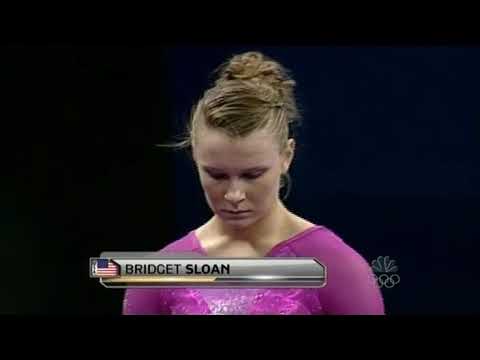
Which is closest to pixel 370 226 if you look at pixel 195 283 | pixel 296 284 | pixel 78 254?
pixel 296 284

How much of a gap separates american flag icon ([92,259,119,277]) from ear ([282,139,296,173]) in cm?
55

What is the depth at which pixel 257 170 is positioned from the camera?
1887 mm

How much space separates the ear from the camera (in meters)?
1.93

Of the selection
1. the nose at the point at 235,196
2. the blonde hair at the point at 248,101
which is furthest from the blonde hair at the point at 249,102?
the nose at the point at 235,196

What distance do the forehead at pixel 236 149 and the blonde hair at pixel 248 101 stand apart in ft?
0.06

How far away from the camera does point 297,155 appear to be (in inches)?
76.9

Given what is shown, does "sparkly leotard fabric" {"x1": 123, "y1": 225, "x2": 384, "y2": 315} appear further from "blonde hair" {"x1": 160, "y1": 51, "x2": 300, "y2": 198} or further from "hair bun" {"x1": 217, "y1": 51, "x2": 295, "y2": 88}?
"hair bun" {"x1": 217, "y1": 51, "x2": 295, "y2": 88}

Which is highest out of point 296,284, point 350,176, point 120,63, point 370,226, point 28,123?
point 120,63

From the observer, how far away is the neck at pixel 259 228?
1.95 m

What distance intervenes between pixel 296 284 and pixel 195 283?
0.28 m

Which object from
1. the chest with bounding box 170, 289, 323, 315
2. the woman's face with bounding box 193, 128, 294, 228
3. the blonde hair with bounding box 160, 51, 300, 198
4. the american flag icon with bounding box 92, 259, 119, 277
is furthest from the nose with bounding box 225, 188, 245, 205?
the american flag icon with bounding box 92, 259, 119, 277

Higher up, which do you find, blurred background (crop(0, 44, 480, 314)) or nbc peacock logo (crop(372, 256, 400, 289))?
blurred background (crop(0, 44, 480, 314))

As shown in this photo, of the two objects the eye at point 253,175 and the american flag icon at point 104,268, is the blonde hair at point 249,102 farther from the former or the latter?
the american flag icon at point 104,268

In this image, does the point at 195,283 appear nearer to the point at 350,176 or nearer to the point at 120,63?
the point at 350,176
